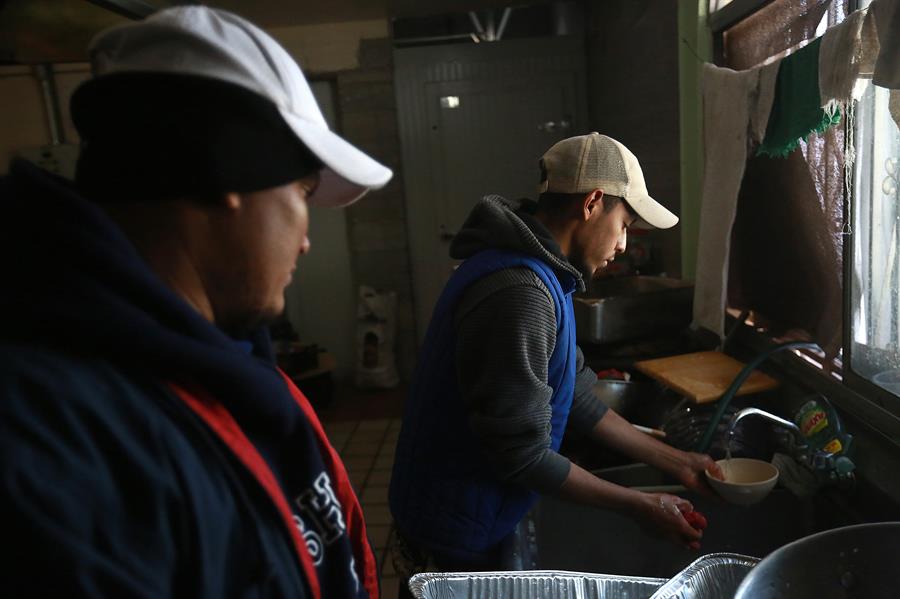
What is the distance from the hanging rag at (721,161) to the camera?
1546 millimetres

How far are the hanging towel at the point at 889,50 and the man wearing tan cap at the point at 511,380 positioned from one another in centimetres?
43

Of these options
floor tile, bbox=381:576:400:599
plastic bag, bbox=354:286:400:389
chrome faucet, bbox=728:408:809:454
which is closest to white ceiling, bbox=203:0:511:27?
plastic bag, bbox=354:286:400:389

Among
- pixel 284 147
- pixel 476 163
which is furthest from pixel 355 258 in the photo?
pixel 284 147

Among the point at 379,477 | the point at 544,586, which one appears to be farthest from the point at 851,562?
the point at 379,477

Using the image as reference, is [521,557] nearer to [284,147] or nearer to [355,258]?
[284,147]

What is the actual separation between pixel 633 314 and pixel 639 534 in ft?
3.03

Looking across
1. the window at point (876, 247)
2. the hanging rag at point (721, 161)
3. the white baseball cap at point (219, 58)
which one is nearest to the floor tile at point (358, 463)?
the hanging rag at point (721, 161)

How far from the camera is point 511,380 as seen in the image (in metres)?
1.03

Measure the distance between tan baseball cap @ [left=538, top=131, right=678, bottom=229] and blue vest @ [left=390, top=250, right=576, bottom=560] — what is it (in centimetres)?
20

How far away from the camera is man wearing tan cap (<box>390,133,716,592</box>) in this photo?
1.05 metres

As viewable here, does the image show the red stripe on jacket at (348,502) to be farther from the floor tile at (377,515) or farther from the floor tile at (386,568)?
the floor tile at (377,515)

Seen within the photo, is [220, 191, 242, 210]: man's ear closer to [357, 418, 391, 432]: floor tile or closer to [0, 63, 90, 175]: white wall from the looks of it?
[357, 418, 391, 432]: floor tile

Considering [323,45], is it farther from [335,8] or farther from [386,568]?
[386,568]

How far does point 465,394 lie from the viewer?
3.59 feet
